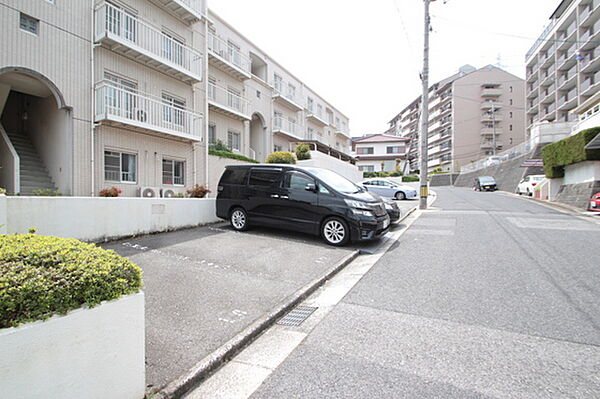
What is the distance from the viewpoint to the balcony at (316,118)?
2830 cm

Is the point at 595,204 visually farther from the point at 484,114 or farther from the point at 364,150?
the point at 484,114

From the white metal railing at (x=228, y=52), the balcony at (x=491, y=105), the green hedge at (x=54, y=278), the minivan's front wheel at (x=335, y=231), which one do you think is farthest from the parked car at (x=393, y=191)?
the balcony at (x=491, y=105)

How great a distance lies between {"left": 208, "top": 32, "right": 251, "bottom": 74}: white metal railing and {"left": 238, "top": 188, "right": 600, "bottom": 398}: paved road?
1549cm

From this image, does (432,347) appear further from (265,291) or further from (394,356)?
(265,291)

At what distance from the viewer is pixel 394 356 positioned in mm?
2832

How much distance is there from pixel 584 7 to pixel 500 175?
21412 mm

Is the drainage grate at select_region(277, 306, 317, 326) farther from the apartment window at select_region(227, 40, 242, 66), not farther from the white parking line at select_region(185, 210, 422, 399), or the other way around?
the apartment window at select_region(227, 40, 242, 66)

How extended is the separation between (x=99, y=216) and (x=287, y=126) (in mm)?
18634

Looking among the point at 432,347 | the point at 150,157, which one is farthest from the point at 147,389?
the point at 150,157

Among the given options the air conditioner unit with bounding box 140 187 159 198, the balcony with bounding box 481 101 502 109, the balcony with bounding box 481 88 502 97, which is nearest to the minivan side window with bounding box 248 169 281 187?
the air conditioner unit with bounding box 140 187 159 198

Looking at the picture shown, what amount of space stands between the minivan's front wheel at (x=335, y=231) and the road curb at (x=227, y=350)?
2.54 m

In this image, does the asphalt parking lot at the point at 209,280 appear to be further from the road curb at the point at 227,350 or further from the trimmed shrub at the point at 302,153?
the trimmed shrub at the point at 302,153

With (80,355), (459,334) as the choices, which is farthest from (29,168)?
(459,334)

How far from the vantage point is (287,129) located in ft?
78.7
